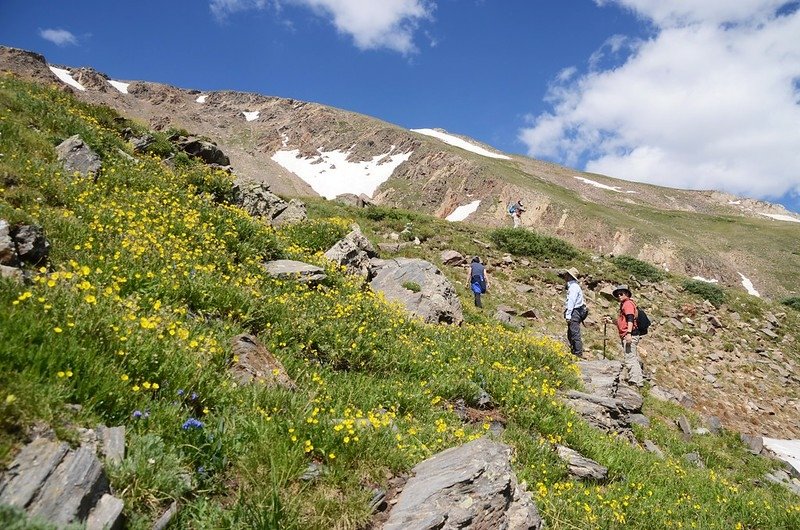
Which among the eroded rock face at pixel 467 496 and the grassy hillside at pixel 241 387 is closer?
the grassy hillside at pixel 241 387

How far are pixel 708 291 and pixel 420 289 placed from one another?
18.4m

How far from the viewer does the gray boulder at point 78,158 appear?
32.5 feet

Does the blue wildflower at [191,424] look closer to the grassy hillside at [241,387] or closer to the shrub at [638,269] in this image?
the grassy hillside at [241,387]

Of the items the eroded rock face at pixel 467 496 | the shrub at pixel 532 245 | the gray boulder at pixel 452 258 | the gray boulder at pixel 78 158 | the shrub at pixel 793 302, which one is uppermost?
the shrub at pixel 793 302

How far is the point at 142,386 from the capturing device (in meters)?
3.88

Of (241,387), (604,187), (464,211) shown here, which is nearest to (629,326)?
(241,387)

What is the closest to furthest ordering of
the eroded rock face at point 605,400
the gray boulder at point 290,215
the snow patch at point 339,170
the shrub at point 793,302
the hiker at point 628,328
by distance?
the eroded rock face at point 605,400 < the hiker at point 628,328 < the gray boulder at point 290,215 < the shrub at point 793,302 < the snow patch at point 339,170

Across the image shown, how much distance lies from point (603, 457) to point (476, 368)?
8.01 ft

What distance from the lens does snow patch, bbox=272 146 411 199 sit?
90.2 m

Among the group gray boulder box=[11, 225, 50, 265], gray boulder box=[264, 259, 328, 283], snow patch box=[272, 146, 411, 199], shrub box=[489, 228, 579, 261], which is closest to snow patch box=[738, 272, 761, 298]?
shrub box=[489, 228, 579, 261]

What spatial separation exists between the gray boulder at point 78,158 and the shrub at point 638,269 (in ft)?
76.1

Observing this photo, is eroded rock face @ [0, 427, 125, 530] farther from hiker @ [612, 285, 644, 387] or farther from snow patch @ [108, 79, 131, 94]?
snow patch @ [108, 79, 131, 94]

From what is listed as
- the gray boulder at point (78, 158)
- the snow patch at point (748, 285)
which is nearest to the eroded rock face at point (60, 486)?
the gray boulder at point (78, 158)

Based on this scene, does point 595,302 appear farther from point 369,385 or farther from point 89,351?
point 89,351
